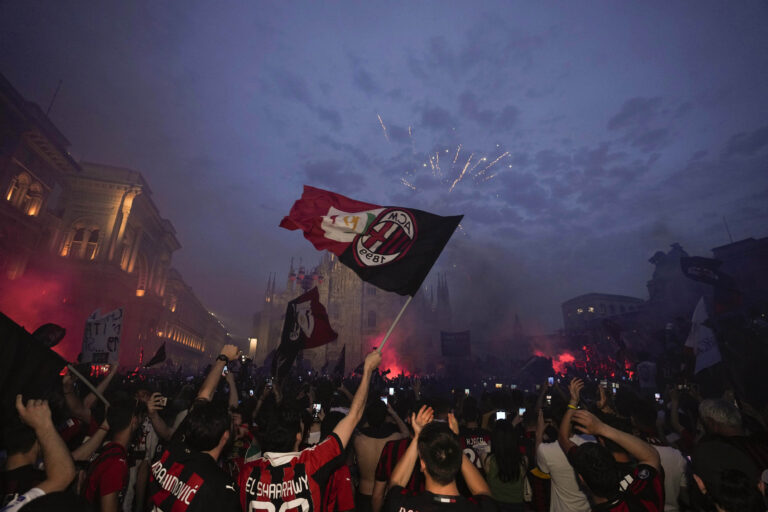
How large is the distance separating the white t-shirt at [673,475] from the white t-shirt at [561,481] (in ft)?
2.63

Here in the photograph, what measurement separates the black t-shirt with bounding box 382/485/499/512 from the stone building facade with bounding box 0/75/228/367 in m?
29.0

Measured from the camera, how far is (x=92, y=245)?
31.1 metres

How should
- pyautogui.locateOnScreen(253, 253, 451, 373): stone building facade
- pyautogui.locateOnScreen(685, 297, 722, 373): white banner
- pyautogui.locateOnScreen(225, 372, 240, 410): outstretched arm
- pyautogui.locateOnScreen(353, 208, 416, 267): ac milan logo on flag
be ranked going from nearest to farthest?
pyautogui.locateOnScreen(225, 372, 240, 410): outstretched arm, pyautogui.locateOnScreen(353, 208, 416, 267): ac milan logo on flag, pyautogui.locateOnScreen(685, 297, 722, 373): white banner, pyautogui.locateOnScreen(253, 253, 451, 373): stone building facade

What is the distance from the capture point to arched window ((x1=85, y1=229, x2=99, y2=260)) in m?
30.7

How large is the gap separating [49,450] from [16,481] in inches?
33.9

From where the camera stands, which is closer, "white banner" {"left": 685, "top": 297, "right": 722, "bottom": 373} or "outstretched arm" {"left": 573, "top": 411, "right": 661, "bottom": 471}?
"outstretched arm" {"left": 573, "top": 411, "right": 661, "bottom": 471}

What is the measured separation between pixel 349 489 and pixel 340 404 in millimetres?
4334

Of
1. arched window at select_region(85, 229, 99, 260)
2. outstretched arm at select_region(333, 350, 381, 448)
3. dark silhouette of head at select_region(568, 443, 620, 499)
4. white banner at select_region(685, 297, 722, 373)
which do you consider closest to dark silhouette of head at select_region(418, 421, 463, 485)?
outstretched arm at select_region(333, 350, 381, 448)

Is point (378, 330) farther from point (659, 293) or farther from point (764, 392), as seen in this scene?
point (764, 392)

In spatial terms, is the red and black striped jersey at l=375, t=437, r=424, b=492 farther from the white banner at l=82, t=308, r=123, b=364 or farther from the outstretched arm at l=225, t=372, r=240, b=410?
the white banner at l=82, t=308, r=123, b=364

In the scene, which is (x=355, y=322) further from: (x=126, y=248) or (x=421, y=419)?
(x=421, y=419)

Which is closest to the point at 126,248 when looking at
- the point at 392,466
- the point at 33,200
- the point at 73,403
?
the point at 33,200

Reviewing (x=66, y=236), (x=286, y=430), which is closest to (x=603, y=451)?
(x=286, y=430)

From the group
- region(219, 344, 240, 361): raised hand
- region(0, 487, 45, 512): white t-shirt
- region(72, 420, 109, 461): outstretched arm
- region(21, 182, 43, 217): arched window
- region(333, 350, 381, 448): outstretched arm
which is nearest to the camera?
region(0, 487, 45, 512): white t-shirt
